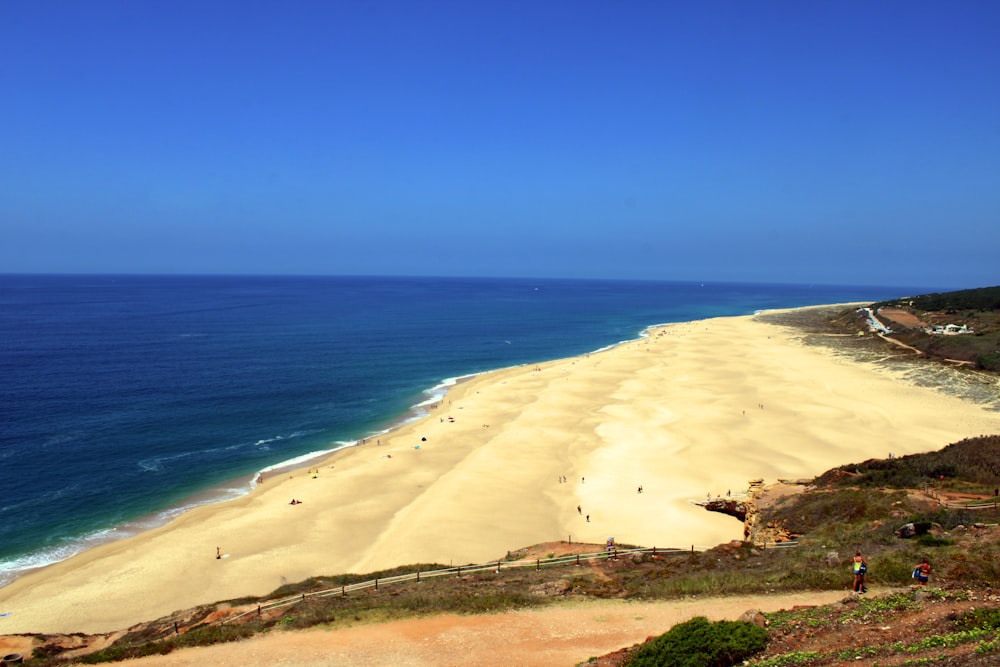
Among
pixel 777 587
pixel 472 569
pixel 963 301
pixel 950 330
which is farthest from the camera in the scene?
pixel 963 301

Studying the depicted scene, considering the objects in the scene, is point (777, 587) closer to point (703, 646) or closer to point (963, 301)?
point (703, 646)

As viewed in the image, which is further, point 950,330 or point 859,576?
point 950,330

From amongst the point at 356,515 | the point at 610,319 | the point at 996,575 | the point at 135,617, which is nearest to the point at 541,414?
the point at 356,515

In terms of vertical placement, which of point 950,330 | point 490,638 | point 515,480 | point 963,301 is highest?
point 963,301

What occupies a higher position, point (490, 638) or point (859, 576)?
point (859, 576)

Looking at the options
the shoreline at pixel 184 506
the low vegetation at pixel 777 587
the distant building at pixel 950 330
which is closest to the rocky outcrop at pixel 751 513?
the low vegetation at pixel 777 587

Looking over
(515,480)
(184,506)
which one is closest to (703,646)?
(515,480)

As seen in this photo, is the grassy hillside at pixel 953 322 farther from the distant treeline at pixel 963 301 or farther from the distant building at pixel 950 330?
the distant building at pixel 950 330
